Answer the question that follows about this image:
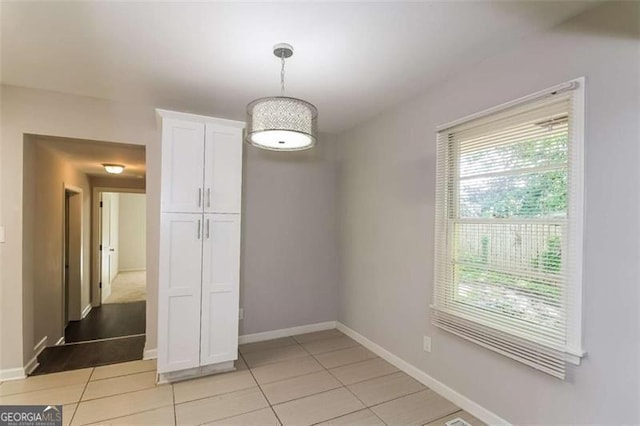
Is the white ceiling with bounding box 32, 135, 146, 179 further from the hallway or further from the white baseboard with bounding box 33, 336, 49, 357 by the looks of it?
the hallway

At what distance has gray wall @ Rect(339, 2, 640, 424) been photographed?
61.4 inches

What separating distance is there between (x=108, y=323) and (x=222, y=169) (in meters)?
3.49

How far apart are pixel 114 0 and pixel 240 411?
2.78 m

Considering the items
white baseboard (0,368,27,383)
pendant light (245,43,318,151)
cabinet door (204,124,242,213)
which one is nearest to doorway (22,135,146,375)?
white baseboard (0,368,27,383)

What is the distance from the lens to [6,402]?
2314 mm

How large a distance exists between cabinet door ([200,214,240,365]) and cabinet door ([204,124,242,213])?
4.5 inches

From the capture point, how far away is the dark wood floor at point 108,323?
4.02m

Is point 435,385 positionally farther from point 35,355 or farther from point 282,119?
point 35,355

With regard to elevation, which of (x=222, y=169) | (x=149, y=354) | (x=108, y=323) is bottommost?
(x=108, y=323)

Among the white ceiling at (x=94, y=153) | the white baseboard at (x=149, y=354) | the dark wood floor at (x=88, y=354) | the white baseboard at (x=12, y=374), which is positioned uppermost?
the white ceiling at (x=94, y=153)

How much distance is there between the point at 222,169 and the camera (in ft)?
9.37

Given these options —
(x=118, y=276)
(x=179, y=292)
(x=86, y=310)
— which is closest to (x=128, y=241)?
(x=118, y=276)

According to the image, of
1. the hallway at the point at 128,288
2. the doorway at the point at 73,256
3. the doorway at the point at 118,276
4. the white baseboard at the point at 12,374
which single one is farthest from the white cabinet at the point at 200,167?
the hallway at the point at 128,288

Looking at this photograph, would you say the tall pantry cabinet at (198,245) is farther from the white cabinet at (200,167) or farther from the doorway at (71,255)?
the doorway at (71,255)
